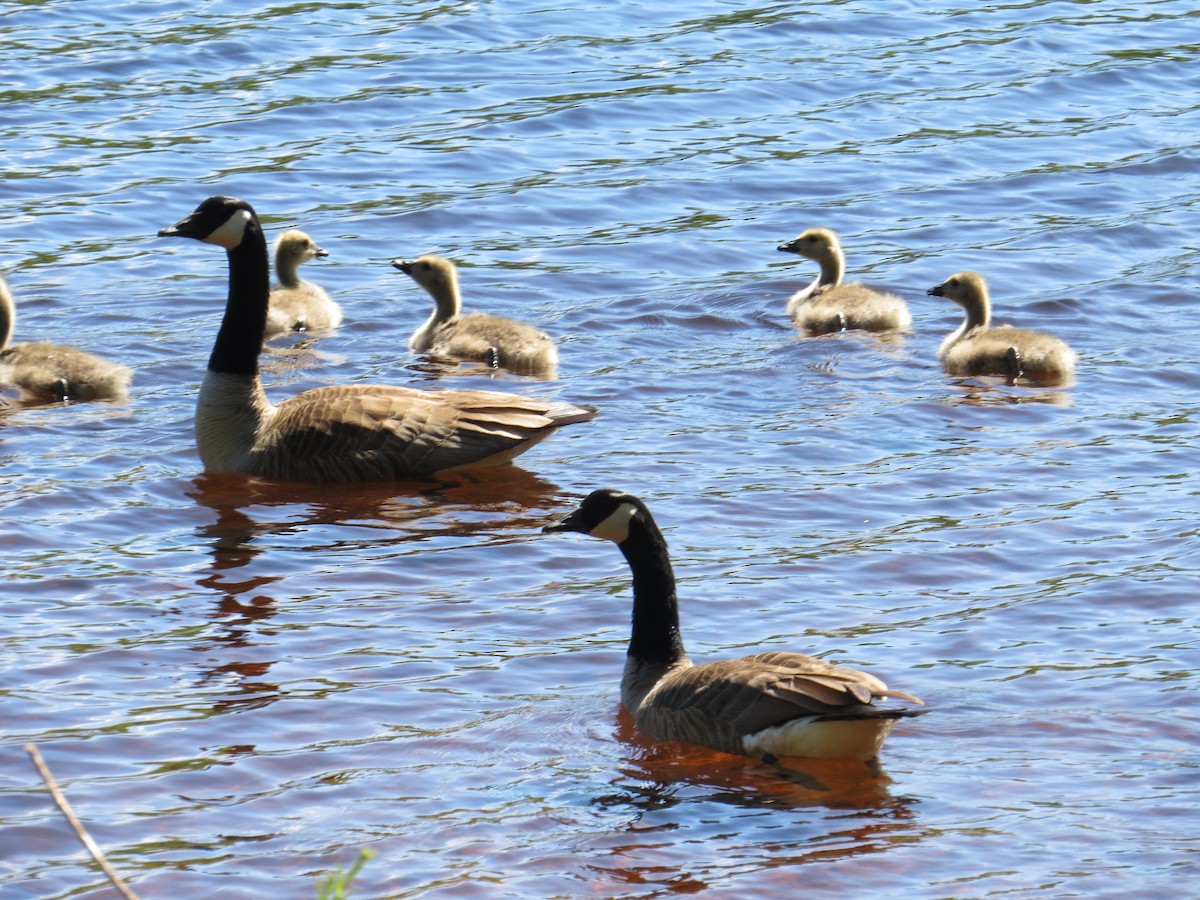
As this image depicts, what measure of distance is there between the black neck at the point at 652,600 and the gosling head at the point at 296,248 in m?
7.19

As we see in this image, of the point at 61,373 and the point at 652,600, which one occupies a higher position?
the point at 61,373

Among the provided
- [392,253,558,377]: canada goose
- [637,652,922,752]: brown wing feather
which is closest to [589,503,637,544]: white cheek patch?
[637,652,922,752]: brown wing feather

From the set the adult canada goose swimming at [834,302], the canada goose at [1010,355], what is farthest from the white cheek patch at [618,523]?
the adult canada goose swimming at [834,302]

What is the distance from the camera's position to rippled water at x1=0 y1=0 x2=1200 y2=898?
750cm

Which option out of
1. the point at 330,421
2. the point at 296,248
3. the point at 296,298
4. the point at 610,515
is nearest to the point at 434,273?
the point at 296,298

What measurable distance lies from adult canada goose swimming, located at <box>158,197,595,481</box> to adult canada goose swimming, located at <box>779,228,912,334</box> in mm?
3475

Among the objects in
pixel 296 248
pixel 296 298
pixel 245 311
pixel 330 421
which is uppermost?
pixel 245 311

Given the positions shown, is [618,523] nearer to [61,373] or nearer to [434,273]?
[61,373]

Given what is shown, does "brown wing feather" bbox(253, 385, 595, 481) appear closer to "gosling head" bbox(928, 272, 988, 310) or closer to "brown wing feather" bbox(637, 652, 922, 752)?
"brown wing feather" bbox(637, 652, 922, 752)

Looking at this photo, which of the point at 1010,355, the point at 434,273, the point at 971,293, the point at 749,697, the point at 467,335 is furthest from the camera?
the point at 434,273

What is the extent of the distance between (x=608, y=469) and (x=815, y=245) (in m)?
4.06

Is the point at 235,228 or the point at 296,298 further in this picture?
the point at 296,298

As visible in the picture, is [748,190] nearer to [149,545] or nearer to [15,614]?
[149,545]

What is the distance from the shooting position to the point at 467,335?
1388 cm
